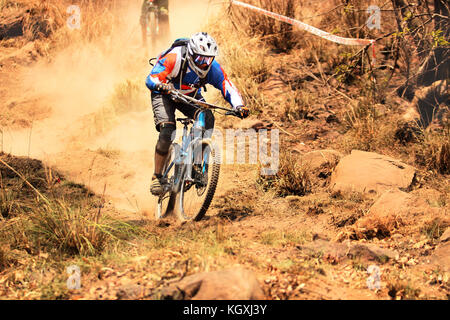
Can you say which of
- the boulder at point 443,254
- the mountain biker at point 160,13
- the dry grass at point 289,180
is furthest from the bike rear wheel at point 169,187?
the mountain biker at point 160,13

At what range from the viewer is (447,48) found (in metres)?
8.55

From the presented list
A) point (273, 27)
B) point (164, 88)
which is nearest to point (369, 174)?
point (164, 88)

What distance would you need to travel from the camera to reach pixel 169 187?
5988mm

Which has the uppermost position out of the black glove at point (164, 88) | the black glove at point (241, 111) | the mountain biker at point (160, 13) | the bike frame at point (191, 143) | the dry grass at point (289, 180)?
the mountain biker at point (160, 13)

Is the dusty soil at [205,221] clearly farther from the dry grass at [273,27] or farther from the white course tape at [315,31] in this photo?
the white course tape at [315,31]

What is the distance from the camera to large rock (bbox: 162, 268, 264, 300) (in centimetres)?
337

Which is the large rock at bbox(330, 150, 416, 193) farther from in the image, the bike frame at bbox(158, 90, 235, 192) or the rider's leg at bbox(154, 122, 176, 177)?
the rider's leg at bbox(154, 122, 176, 177)

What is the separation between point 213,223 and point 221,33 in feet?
21.5

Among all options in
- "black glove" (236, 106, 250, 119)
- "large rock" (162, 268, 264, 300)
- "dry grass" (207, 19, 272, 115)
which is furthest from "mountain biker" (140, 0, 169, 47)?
"large rock" (162, 268, 264, 300)

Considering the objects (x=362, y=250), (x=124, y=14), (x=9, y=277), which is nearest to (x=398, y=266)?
(x=362, y=250)

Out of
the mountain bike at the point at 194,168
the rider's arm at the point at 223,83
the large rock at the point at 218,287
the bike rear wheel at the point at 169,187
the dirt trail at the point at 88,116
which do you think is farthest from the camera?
the dirt trail at the point at 88,116

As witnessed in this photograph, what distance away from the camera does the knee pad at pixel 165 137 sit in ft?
19.1

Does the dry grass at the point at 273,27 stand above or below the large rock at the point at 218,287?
above

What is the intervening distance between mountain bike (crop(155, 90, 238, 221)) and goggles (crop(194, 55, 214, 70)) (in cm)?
40
